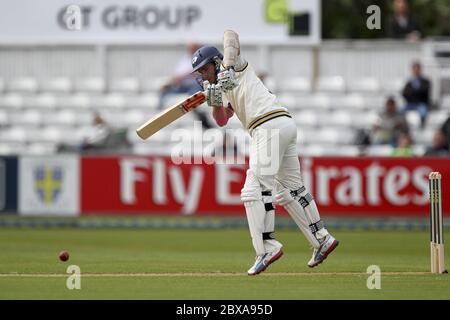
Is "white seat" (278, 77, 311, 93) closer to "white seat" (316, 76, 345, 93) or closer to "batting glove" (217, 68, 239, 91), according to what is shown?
"white seat" (316, 76, 345, 93)

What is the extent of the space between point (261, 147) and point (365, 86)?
9912 millimetres

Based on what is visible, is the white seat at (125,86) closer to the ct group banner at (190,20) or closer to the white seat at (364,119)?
the ct group banner at (190,20)

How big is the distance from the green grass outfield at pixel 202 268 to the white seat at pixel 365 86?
4128 millimetres

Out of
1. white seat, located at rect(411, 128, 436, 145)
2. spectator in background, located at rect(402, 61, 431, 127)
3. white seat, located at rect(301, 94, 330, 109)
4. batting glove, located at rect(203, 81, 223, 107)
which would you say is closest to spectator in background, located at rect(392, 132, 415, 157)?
white seat, located at rect(411, 128, 436, 145)

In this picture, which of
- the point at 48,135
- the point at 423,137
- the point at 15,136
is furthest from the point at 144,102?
the point at 423,137

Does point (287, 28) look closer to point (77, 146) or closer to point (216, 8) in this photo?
point (216, 8)

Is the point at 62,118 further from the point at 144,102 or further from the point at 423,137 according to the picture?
the point at 423,137

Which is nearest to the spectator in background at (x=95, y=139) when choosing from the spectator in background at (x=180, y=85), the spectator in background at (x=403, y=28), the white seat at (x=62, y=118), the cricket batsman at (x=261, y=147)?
A: the white seat at (x=62, y=118)

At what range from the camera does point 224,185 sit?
16.0 m

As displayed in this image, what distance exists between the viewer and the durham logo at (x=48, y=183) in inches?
635

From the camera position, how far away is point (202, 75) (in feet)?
30.9

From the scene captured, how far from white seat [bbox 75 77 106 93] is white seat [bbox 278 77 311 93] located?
9.84 ft

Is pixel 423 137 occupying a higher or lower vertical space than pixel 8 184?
higher

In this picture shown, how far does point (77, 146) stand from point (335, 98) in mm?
4152
